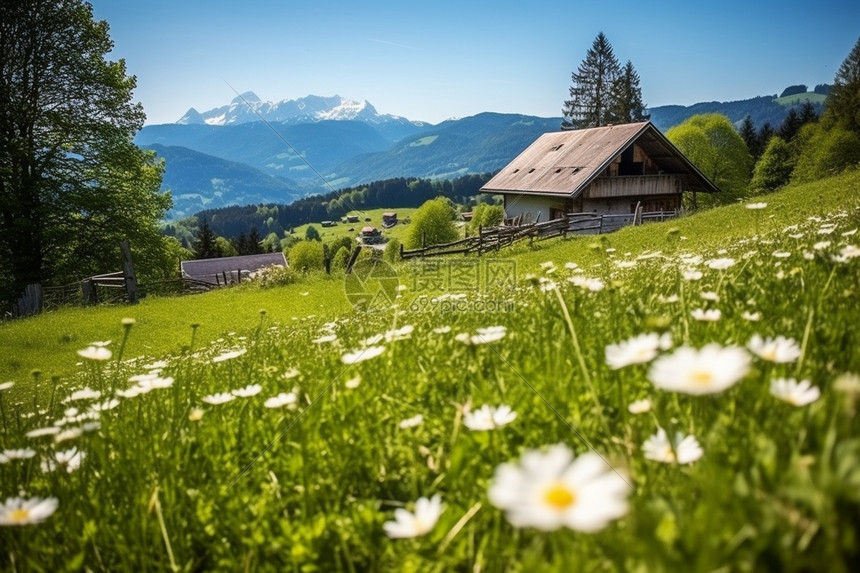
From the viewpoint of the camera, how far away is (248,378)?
9.51 feet

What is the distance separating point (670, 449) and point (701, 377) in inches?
17.0

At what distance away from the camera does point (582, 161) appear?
28.6 m

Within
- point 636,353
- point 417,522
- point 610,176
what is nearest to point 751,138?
point 610,176

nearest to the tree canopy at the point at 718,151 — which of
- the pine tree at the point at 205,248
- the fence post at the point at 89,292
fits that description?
the fence post at the point at 89,292

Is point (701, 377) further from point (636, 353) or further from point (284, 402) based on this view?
point (284, 402)

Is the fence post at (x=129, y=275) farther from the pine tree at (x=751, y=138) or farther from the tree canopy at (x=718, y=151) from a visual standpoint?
the pine tree at (x=751, y=138)

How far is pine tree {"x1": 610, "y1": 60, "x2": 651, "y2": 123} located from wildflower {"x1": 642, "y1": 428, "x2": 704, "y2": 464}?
59909mm

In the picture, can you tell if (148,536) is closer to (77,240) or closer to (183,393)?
(183,393)

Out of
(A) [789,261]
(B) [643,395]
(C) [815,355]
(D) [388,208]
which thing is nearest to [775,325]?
(C) [815,355]

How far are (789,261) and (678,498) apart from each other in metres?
2.65

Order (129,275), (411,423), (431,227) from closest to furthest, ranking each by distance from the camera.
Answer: (411,423)
(129,275)
(431,227)

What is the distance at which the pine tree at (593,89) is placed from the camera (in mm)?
56375

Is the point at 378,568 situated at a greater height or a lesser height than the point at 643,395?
lesser

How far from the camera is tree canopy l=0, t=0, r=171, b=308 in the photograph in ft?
70.7
